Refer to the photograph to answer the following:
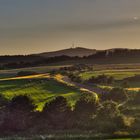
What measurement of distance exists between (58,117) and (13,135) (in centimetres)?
650

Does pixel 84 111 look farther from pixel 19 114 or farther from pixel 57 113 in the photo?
pixel 19 114

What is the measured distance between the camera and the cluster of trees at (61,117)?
55.2 metres

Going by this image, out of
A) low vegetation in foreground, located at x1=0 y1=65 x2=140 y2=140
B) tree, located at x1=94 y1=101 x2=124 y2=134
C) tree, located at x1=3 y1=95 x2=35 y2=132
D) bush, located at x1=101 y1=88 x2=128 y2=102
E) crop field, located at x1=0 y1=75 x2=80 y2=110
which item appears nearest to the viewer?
low vegetation in foreground, located at x1=0 y1=65 x2=140 y2=140

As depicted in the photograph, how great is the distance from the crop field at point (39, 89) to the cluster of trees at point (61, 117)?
438 centimetres

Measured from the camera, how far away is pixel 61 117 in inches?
2271

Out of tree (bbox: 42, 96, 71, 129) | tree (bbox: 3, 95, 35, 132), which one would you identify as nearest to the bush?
tree (bbox: 42, 96, 71, 129)

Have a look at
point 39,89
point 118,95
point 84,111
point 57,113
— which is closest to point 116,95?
point 118,95

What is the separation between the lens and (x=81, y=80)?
101m

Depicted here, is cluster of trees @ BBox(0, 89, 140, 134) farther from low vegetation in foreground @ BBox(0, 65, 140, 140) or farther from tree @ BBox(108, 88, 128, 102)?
tree @ BBox(108, 88, 128, 102)

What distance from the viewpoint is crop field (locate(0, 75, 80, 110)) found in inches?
2887

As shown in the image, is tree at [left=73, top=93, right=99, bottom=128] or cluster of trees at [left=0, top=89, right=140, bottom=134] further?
tree at [left=73, top=93, right=99, bottom=128]

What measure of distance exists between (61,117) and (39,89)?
26.8 meters

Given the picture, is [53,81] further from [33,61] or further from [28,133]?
[33,61]

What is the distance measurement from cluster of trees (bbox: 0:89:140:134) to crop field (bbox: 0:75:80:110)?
173 inches
